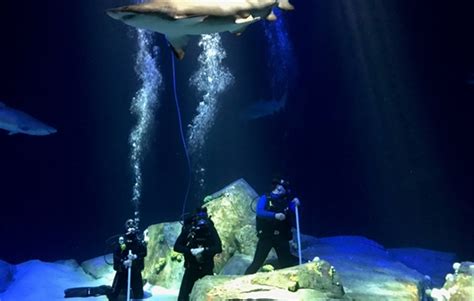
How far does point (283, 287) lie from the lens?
5.24 metres

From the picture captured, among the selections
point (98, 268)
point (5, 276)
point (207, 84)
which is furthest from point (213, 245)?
point (207, 84)

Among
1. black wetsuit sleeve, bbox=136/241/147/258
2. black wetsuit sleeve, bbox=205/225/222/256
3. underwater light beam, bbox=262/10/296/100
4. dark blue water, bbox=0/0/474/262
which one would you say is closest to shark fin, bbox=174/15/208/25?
black wetsuit sleeve, bbox=205/225/222/256

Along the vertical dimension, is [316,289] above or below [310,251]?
above

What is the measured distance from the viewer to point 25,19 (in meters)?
17.2

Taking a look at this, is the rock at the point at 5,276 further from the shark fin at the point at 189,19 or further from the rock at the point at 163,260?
the shark fin at the point at 189,19

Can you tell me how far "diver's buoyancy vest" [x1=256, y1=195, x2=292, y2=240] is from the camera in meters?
7.06

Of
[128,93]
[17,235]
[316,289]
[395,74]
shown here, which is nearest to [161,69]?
[128,93]

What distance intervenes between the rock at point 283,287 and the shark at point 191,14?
3.21 meters

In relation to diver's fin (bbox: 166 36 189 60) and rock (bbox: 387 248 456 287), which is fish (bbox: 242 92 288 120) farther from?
diver's fin (bbox: 166 36 189 60)

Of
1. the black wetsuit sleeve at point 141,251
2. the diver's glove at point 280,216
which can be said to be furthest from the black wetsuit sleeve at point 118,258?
the diver's glove at point 280,216

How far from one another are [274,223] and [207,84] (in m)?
18.6

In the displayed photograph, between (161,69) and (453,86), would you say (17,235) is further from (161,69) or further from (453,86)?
(453,86)

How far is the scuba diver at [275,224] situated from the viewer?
7059 mm

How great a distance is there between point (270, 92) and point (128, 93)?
28.3ft
